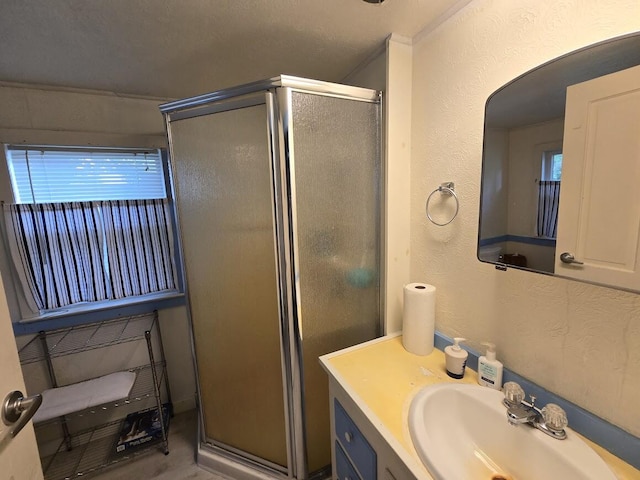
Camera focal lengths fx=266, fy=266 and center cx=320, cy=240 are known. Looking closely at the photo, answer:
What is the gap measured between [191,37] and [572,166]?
1.44 meters

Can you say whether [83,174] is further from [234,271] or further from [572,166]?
[572,166]

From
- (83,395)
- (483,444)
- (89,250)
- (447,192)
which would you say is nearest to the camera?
(483,444)

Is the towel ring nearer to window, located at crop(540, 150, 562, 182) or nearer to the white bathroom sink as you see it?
window, located at crop(540, 150, 562, 182)

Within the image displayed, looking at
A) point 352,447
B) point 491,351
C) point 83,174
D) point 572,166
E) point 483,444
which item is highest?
point 83,174

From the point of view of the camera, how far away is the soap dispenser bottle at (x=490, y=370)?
2.93 ft

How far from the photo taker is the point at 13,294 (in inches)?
61.0

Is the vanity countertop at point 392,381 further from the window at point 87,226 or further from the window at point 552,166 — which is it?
the window at point 87,226

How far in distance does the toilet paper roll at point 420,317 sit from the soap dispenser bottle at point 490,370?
0.74 feet

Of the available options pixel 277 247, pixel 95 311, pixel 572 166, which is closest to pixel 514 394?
pixel 572 166

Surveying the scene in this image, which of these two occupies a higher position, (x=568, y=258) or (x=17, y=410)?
(x=568, y=258)

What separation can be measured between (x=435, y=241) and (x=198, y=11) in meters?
1.31

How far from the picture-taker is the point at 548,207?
2.36 ft

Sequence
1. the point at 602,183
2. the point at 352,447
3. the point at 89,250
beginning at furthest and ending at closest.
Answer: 1. the point at 89,250
2. the point at 352,447
3. the point at 602,183

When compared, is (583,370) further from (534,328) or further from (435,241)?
(435,241)
